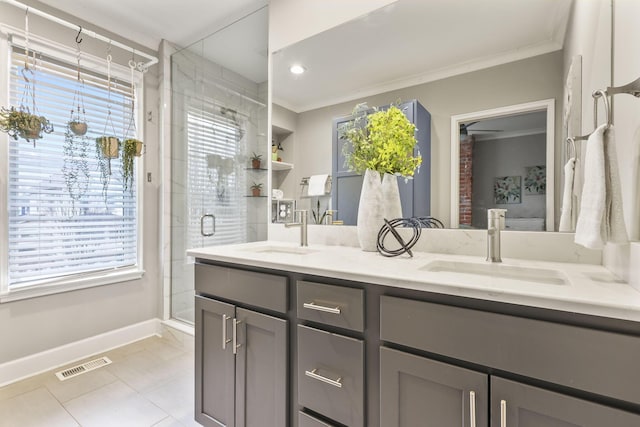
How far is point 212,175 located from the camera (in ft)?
9.20

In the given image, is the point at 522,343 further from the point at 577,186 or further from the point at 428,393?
the point at 577,186

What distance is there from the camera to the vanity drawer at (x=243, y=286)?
1193 millimetres

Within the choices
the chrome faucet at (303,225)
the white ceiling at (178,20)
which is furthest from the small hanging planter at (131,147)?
the chrome faucet at (303,225)

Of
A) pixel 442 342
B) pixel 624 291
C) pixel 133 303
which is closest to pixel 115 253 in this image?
pixel 133 303

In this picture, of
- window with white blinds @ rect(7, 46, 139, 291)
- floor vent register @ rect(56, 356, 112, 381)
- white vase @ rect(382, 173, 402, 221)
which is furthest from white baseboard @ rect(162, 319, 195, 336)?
white vase @ rect(382, 173, 402, 221)

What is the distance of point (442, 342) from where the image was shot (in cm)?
84

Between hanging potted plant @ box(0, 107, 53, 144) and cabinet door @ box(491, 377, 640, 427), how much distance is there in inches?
105

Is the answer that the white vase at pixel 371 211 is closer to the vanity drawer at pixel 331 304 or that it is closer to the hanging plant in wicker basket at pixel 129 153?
the vanity drawer at pixel 331 304

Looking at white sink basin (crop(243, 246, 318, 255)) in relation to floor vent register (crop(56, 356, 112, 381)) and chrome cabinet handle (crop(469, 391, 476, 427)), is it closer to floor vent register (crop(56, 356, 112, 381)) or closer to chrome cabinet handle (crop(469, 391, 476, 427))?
chrome cabinet handle (crop(469, 391, 476, 427))

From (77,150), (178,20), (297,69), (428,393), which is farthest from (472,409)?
(178,20)

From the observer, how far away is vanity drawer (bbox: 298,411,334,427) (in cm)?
108

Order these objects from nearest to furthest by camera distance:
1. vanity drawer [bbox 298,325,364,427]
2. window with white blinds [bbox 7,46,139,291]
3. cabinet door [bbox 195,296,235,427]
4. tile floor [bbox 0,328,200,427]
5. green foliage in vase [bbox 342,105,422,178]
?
vanity drawer [bbox 298,325,364,427] → cabinet door [bbox 195,296,235,427] → green foliage in vase [bbox 342,105,422,178] → tile floor [bbox 0,328,200,427] → window with white blinds [bbox 7,46,139,291]

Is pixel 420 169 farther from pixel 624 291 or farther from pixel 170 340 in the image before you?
pixel 170 340

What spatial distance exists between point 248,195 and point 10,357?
6.34 ft
